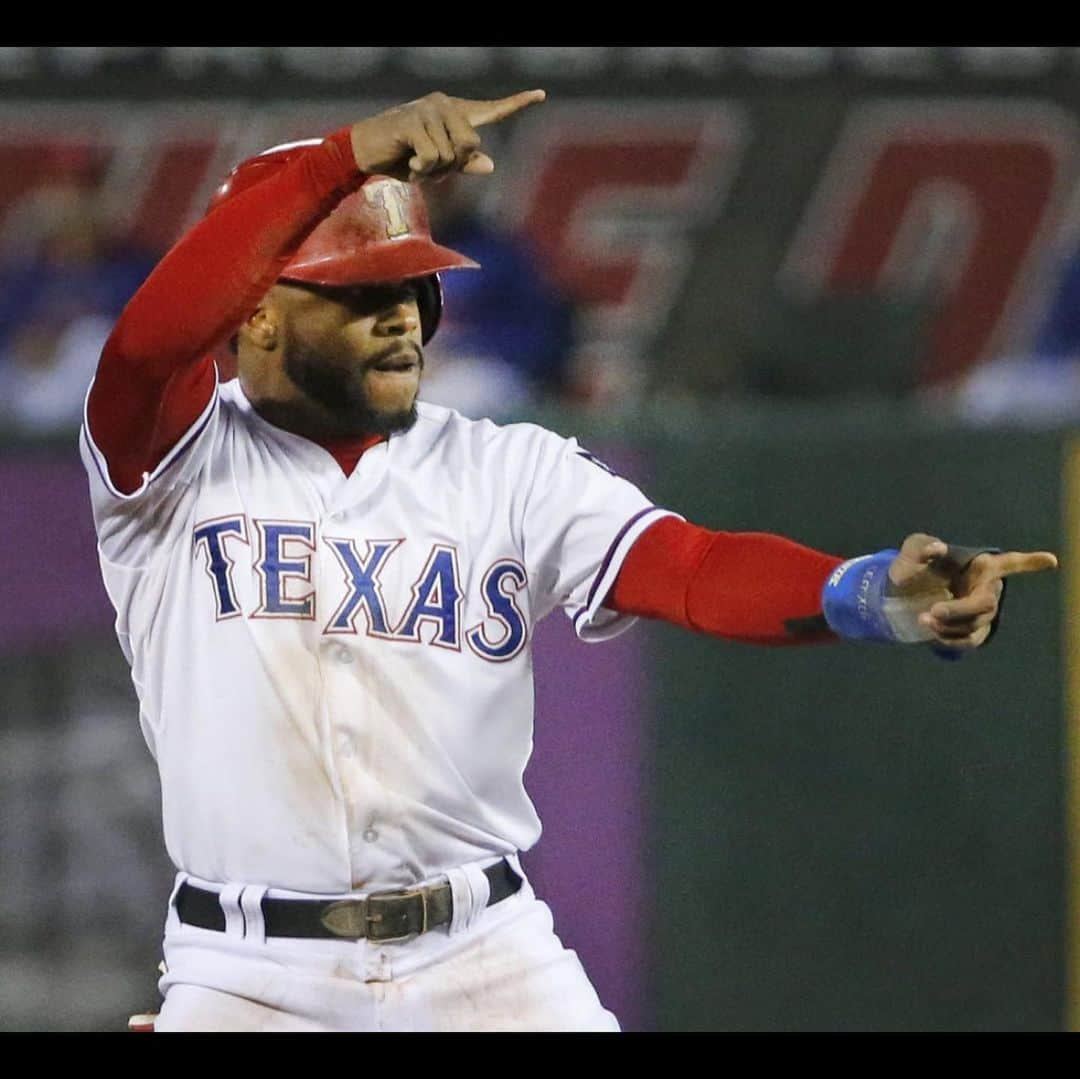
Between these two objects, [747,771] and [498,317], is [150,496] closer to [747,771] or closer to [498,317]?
[747,771]

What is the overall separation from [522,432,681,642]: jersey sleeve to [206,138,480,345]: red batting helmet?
0.33 metres

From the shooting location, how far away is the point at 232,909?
304 centimetres

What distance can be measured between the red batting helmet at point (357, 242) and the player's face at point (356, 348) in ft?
0.11

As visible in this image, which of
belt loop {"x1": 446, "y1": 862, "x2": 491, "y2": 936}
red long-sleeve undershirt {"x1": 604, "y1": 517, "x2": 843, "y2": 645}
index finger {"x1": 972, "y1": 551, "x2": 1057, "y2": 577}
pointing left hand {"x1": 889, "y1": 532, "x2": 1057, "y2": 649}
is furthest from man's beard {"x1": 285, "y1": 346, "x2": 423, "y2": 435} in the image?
index finger {"x1": 972, "y1": 551, "x2": 1057, "y2": 577}

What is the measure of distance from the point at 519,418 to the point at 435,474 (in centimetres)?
182

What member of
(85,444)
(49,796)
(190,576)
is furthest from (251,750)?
(49,796)

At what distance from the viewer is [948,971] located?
200 inches

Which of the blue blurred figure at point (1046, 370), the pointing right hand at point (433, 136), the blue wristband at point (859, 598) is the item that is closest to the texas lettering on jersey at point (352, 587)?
the blue wristband at point (859, 598)

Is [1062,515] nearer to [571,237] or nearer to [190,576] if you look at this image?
[190,576]

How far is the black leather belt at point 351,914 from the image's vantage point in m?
3.04

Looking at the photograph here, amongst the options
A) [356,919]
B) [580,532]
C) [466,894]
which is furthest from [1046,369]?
[356,919]

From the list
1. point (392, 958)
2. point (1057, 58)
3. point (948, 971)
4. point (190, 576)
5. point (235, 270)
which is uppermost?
point (1057, 58)

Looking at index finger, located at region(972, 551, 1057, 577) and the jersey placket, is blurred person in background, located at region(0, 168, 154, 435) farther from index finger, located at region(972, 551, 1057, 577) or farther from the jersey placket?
index finger, located at region(972, 551, 1057, 577)

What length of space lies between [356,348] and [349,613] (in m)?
0.37
